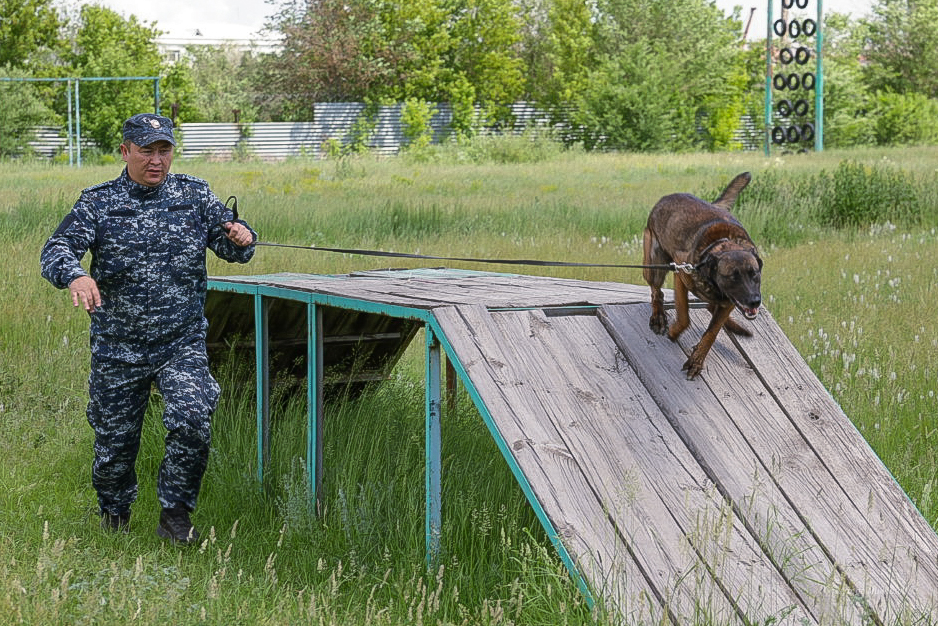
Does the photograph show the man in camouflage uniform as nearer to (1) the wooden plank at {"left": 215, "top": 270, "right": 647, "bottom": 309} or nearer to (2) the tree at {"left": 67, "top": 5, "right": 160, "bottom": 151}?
(1) the wooden plank at {"left": 215, "top": 270, "right": 647, "bottom": 309}

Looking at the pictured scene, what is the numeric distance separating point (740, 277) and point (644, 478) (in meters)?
0.76

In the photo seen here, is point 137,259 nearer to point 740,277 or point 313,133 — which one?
point 740,277

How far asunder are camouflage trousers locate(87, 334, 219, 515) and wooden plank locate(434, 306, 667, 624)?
43.9 inches

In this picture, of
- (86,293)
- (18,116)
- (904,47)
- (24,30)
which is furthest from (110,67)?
(86,293)

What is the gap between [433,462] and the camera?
4012 millimetres

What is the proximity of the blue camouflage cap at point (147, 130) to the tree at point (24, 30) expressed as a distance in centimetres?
4043

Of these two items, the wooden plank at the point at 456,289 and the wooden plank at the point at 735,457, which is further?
the wooden plank at the point at 456,289

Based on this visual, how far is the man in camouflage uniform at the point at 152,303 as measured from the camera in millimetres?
4434

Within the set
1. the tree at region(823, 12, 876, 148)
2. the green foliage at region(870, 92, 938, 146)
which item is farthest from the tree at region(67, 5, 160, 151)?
the green foliage at region(870, 92, 938, 146)

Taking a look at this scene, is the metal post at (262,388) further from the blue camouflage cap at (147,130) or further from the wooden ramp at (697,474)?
the wooden ramp at (697,474)

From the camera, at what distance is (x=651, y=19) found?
2057 inches

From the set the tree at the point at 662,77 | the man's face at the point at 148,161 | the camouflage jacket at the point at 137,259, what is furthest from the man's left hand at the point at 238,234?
the tree at the point at 662,77

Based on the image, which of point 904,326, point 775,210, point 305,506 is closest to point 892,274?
point 904,326

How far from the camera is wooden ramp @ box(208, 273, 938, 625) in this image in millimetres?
3355
